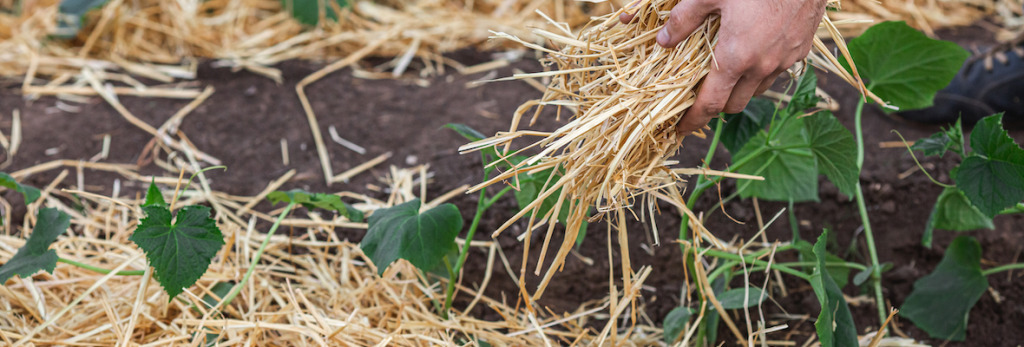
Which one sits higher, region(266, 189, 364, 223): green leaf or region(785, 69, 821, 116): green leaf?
region(785, 69, 821, 116): green leaf

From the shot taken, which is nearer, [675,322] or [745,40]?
[745,40]

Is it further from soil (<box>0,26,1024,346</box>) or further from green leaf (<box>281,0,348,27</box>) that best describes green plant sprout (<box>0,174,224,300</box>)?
green leaf (<box>281,0,348,27</box>)

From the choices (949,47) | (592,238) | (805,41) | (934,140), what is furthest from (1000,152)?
(592,238)

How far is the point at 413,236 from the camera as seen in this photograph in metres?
1.13

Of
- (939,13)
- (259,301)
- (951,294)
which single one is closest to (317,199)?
(259,301)

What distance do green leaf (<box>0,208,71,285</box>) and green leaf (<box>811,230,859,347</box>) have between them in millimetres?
1075

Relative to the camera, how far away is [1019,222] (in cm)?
158

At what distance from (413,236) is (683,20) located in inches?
19.3

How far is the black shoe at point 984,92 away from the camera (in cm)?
183

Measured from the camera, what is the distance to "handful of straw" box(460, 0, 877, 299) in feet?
3.14

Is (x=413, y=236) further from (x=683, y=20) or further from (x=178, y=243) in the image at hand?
(x=683, y=20)

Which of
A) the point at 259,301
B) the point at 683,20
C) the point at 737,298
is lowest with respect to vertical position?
the point at 259,301

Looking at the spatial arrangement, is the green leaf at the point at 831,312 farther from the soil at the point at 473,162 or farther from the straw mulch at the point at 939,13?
the straw mulch at the point at 939,13

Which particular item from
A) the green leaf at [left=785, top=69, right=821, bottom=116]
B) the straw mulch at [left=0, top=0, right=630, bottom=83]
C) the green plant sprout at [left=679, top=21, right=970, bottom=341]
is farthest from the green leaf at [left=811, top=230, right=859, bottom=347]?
the straw mulch at [left=0, top=0, right=630, bottom=83]
